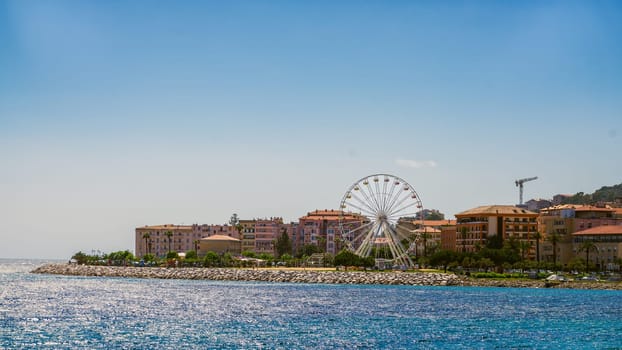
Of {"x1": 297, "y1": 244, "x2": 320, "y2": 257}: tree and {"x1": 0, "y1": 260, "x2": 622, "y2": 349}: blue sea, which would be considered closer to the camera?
{"x1": 0, "y1": 260, "x2": 622, "y2": 349}: blue sea

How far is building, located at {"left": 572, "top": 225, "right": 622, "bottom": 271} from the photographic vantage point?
137875 millimetres

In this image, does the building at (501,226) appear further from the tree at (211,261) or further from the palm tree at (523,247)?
the tree at (211,261)

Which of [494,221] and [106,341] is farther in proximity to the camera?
[494,221]

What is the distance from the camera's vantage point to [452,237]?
17575 centimetres

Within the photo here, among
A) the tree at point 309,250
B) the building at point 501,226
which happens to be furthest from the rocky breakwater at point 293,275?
the tree at point 309,250


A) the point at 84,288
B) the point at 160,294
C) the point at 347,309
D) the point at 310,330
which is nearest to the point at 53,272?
the point at 84,288

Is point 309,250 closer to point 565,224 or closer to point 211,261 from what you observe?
point 211,261

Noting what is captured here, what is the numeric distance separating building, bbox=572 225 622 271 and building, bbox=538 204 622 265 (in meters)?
2.37

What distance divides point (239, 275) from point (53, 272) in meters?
43.5

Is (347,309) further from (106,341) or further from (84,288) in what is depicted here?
(84,288)

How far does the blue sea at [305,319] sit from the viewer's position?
4984cm

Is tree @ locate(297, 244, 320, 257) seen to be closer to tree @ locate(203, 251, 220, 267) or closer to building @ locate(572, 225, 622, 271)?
tree @ locate(203, 251, 220, 267)

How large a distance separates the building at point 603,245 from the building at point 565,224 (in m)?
2.37

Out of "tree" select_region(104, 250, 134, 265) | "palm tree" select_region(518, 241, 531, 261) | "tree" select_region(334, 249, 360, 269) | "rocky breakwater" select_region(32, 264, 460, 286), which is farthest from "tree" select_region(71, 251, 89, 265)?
"palm tree" select_region(518, 241, 531, 261)
